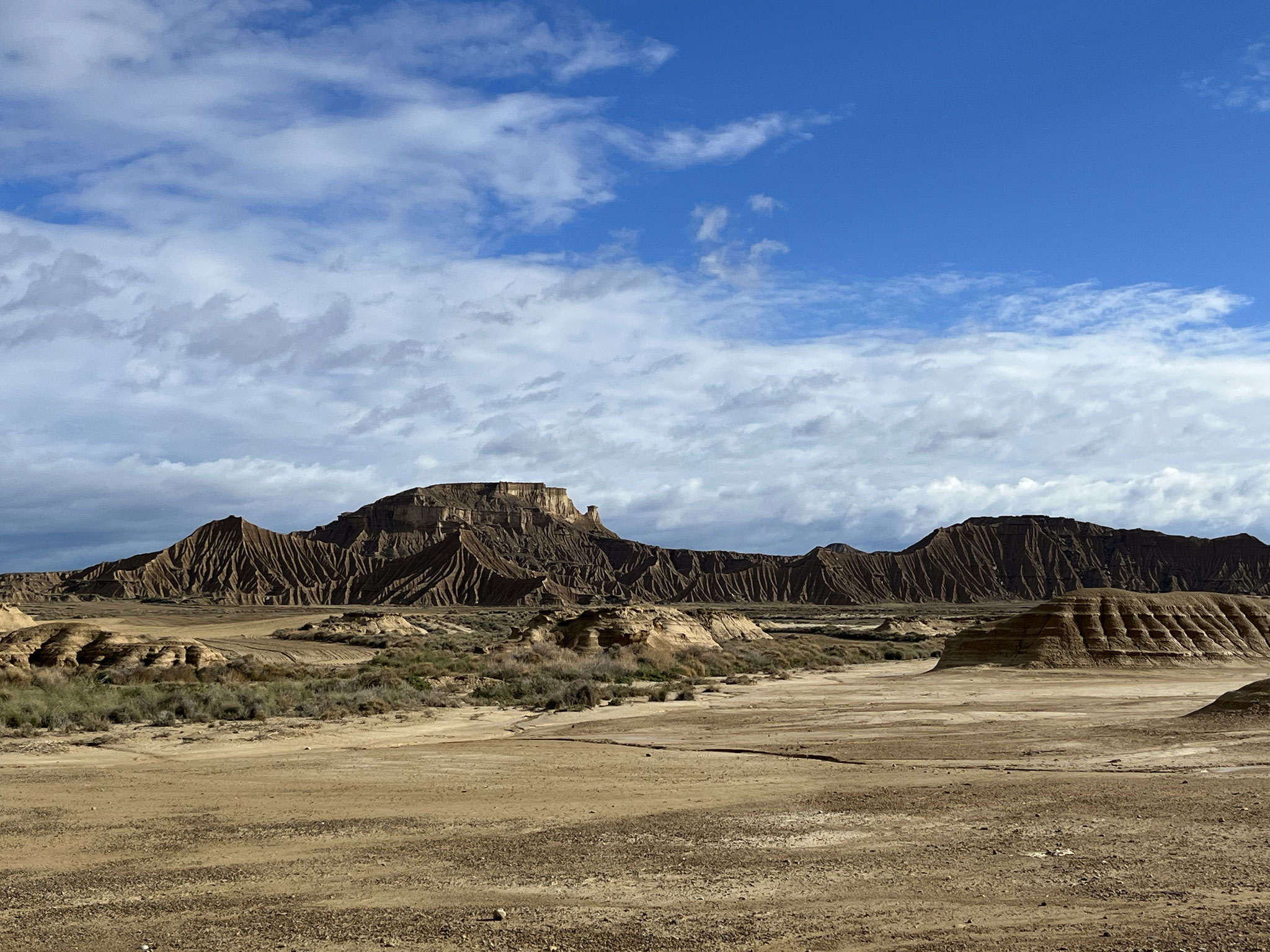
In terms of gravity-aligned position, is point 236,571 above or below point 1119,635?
above

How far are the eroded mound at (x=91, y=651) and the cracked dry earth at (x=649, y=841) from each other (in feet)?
56.4

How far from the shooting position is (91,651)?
39781 millimetres

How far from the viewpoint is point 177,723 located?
24.9 metres

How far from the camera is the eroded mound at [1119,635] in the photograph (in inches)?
1705

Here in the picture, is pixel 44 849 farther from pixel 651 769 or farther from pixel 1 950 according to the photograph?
pixel 651 769

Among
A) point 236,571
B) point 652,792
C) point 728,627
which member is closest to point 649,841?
point 652,792

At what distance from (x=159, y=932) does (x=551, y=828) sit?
16.4 feet

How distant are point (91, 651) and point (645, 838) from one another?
111 feet

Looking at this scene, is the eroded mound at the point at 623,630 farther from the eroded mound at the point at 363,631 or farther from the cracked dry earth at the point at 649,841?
the cracked dry earth at the point at 649,841

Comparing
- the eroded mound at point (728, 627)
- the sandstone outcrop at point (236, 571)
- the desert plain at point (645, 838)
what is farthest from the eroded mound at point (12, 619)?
the sandstone outcrop at point (236, 571)

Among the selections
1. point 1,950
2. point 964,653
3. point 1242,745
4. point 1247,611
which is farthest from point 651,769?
point 1247,611

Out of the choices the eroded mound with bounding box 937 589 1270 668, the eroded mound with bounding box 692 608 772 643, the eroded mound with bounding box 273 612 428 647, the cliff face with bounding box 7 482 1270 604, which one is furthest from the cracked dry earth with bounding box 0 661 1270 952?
the cliff face with bounding box 7 482 1270 604

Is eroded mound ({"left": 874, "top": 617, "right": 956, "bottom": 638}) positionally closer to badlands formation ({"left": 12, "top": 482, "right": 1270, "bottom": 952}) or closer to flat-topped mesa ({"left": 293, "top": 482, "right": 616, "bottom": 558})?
badlands formation ({"left": 12, "top": 482, "right": 1270, "bottom": 952})

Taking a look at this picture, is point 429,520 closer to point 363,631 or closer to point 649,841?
point 363,631
